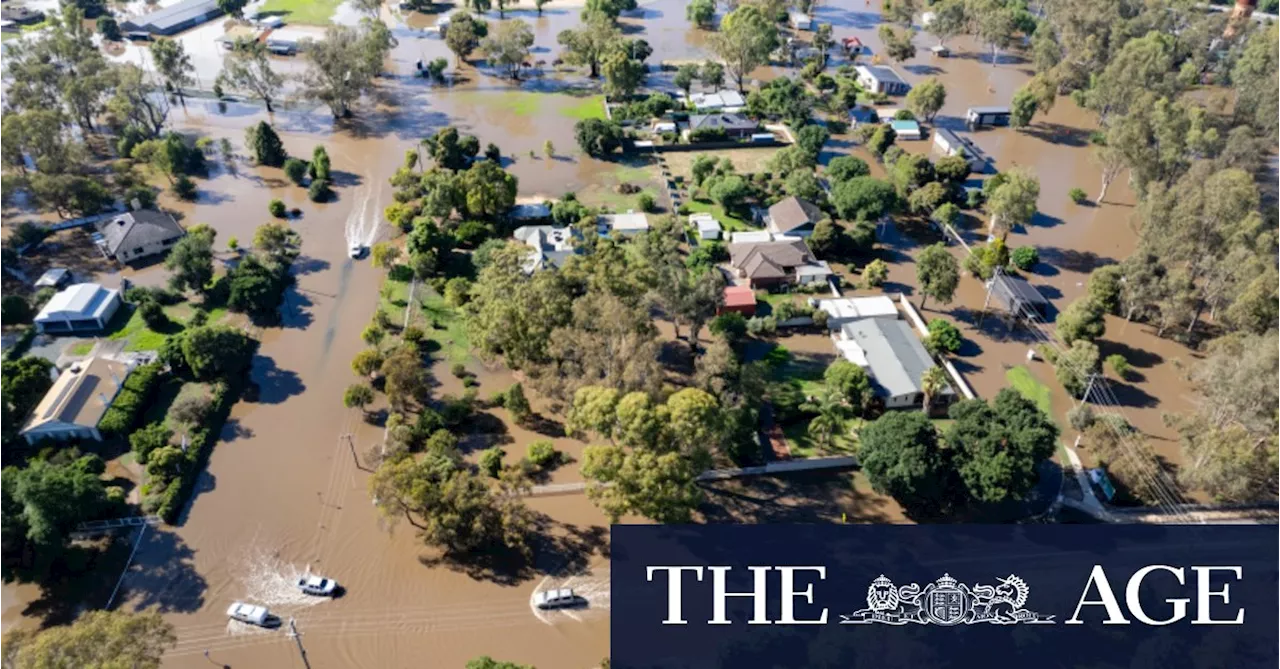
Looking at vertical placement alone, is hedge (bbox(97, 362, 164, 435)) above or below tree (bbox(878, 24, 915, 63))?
below

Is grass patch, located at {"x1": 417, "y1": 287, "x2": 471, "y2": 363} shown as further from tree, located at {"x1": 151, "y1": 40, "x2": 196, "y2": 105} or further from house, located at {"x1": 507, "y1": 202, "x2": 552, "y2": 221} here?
tree, located at {"x1": 151, "y1": 40, "x2": 196, "y2": 105}

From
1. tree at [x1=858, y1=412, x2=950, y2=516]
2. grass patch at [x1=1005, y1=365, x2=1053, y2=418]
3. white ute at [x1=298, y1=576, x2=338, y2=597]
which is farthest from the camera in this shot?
grass patch at [x1=1005, y1=365, x2=1053, y2=418]

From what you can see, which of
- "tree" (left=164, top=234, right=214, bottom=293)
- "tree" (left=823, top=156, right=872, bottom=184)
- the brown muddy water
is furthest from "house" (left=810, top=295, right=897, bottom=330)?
"tree" (left=164, top=234, right=214, bottom=293)

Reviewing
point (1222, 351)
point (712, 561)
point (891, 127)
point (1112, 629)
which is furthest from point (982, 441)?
point (891, 127)

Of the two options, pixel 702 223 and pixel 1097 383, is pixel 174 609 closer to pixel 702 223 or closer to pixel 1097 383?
pixel 702 223

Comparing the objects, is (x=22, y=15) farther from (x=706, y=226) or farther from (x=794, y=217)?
(x=794, y=217)

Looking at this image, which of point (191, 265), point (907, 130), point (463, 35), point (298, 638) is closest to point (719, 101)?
point (907, 130)
